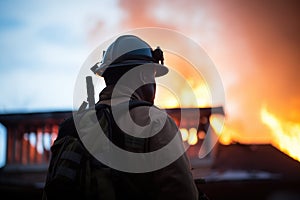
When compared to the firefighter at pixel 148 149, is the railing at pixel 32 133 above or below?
below

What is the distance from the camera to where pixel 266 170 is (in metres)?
8.86

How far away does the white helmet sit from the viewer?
8.52ft

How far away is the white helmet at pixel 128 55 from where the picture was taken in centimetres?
260

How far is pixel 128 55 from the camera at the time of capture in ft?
8.61

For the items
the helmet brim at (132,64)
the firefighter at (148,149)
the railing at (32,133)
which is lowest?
the railing at (32,133)

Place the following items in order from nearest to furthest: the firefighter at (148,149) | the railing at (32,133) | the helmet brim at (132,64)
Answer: the firefighter at (148,149) → the helmet brim at (132,64) → the railing at (32,133)

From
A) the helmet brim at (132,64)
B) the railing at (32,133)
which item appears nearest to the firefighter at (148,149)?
the helmet brim at (132,64)

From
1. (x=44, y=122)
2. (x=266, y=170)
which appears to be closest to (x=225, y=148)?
(x=266, y=170)

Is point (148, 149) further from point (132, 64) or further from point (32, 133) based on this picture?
point (32, 133)

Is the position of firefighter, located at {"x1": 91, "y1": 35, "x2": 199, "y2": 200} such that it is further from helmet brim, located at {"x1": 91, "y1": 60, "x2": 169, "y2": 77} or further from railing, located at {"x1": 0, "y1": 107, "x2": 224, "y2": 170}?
railing, located at {"x1": 0, "y1": 107, "x2": 224, "y2": 170}

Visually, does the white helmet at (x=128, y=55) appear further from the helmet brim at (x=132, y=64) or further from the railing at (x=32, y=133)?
the railing at (x=32, y=133)

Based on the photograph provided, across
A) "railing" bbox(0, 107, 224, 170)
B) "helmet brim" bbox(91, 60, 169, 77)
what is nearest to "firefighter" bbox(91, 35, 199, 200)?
"helmet brim" bbox(91, 60, 169, 77)

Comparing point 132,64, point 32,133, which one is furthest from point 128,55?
point 32,133

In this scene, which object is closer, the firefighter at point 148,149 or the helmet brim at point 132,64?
the firefighter at point 148,149
